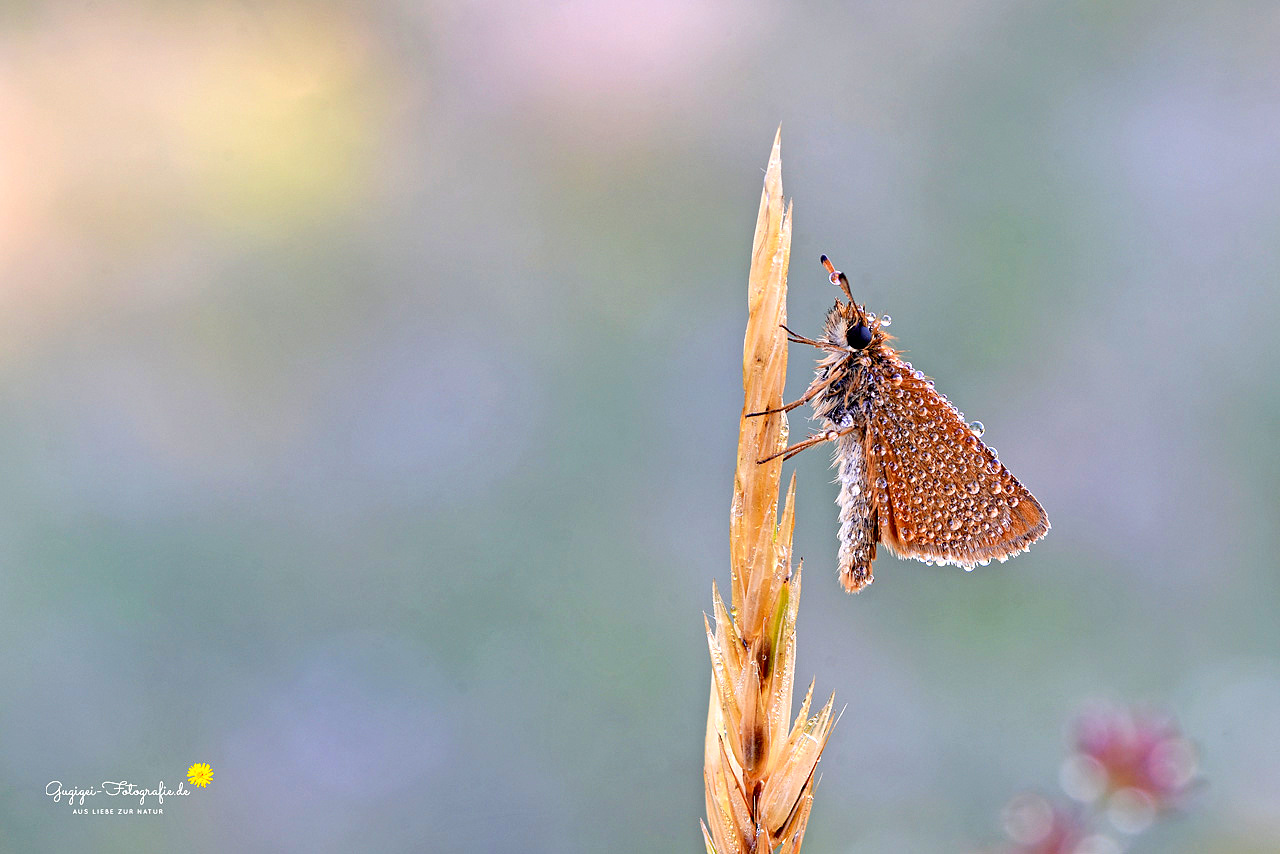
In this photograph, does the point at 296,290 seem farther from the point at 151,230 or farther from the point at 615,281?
the point at 615,281

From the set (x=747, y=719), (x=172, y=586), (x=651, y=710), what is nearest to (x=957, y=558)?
(x=747, y=719)

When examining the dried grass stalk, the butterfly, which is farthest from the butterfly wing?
the dried grass stalk

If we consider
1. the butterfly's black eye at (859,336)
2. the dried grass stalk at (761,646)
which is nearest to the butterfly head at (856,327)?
the butterfly's black eye at (859,336)

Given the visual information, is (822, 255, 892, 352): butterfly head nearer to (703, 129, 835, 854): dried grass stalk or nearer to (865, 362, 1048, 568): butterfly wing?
(865, 362, 1048, 568): butterfly wing

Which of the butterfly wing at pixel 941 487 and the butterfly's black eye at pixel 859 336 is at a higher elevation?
the butterfly's black eye at pixel 859 336

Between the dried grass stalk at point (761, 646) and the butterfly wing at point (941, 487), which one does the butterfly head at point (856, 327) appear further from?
the dried grass stalk at point (761, 646)

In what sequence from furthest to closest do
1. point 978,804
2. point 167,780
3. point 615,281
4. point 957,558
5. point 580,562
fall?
point 615,281, point 580,562, point 978,804, point 167,780, point 957,558
